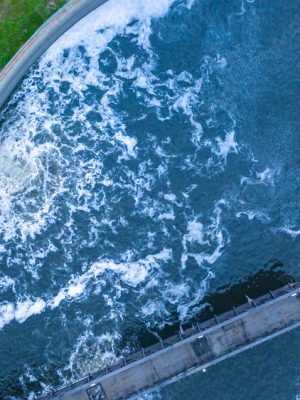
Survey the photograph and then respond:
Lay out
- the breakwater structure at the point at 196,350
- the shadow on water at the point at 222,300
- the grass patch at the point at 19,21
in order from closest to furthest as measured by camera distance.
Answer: the breakwater structure at the point at 196,350 → the shadow on water at the point at 222,300 → the grass patch at the point at 19,21

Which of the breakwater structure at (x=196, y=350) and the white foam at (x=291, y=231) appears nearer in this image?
the breakwater structure at (x=196, y=350)

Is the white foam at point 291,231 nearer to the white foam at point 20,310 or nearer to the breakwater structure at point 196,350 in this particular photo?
the breakwater structure at point 196,350

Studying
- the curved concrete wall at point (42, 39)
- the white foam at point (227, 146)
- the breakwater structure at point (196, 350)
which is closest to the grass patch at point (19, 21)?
the curved concrete wall at point (42, 39)

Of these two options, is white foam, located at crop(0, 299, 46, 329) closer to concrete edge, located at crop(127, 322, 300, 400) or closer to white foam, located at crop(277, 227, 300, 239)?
concrete edge, located at crop(127, 322, 300, 400)

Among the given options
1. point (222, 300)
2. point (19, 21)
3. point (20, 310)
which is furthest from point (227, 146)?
point (20, 310)

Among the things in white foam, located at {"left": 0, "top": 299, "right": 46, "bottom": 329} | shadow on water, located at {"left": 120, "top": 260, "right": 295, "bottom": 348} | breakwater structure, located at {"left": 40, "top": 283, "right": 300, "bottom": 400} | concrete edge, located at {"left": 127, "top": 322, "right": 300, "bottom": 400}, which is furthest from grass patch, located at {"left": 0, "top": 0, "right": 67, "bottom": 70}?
concrete edge, located at {"left": 127, "top": 322, "right": 300, "bottom": 400}

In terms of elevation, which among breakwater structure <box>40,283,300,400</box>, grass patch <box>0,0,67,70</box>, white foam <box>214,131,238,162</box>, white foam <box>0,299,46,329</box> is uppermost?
grass patch <box>0,0,67,70</box>

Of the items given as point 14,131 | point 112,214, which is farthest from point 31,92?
point 112,214
